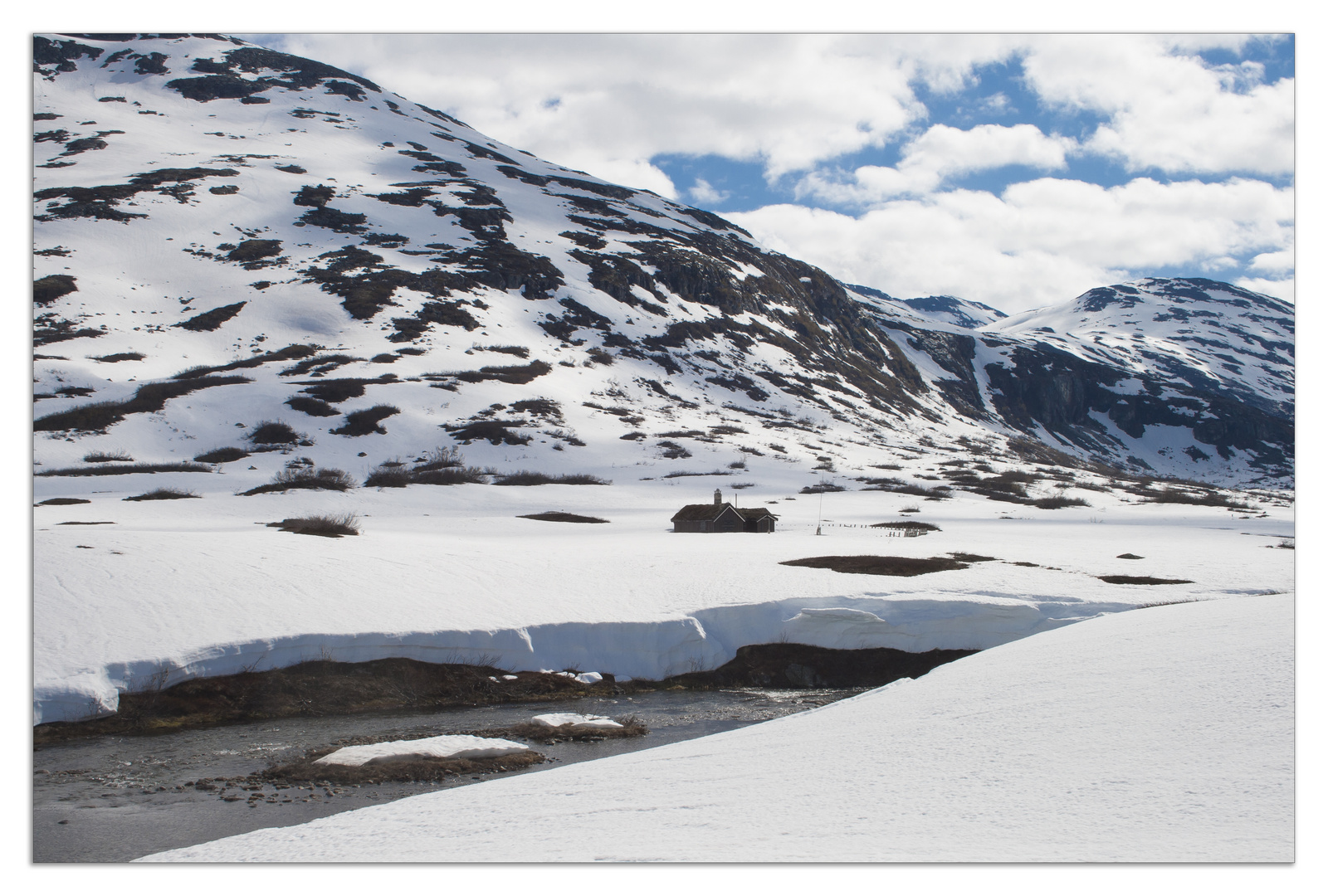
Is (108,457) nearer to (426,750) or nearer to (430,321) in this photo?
(430,321)

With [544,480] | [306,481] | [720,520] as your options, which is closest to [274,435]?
[306,481]

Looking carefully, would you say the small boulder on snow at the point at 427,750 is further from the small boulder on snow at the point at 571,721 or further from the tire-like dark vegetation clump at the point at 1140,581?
the tire-like dark vegetation clump at the point at 1140,581

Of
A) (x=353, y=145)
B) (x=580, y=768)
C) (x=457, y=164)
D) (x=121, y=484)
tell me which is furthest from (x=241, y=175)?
(x=580, y=768)

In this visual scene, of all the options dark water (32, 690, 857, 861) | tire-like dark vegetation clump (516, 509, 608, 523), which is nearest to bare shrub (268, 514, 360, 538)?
tire-like dark vegetation clump (516, 509, 608, 523)

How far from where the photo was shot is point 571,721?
17.6m

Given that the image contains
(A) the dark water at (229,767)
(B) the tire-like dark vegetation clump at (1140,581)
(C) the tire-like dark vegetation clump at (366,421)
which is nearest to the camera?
(A) the dark water at (229,767)

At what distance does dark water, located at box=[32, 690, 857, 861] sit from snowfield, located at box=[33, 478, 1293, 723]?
1782 millimetres

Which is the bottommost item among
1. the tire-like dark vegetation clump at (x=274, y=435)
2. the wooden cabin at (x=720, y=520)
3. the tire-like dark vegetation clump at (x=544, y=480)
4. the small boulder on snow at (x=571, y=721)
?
the small boulder on snow at (x=571, y=721)

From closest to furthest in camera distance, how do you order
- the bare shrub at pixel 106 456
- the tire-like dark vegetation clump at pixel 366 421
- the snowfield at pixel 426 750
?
the snowfield at pixel 426 750, the bare shrub at pixel 106 456, the tire-like dark vegetation clump at pixel 366 421

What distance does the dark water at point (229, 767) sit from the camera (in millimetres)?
12305

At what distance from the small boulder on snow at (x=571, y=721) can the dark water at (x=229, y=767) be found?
2.26 feet

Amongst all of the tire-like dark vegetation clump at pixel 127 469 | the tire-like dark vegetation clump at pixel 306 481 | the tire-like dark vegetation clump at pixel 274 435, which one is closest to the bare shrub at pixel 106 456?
the tire-like dark vegetation clump at pixel 127 469

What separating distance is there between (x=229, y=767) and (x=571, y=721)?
656 centimetres

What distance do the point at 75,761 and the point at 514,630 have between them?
9578mm
